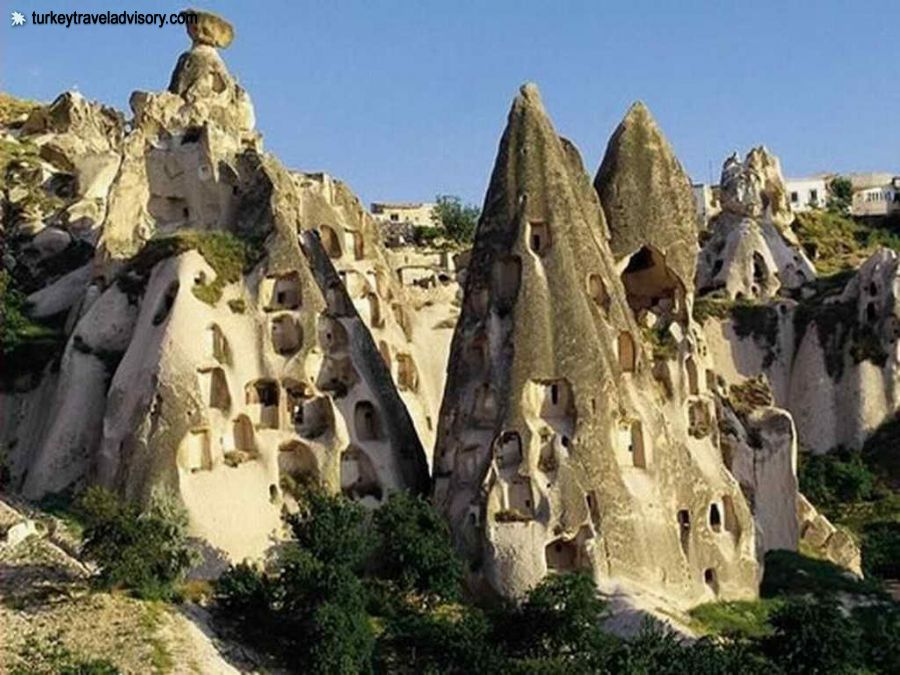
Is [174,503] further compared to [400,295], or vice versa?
[400,295]

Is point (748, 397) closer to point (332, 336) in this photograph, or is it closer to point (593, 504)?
point (593, 504)

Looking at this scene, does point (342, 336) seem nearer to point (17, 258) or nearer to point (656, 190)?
point (656, 190)

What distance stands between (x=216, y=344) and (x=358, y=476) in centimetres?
476

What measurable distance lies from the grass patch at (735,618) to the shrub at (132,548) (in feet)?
37.0

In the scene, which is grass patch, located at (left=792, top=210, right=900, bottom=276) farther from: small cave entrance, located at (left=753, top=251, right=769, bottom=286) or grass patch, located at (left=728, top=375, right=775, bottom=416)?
grass patch, located at (left=728, top=375, right=775, bottom=416)

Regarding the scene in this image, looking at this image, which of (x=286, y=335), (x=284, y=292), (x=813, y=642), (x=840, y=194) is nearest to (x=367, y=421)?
(x=286, y=335)

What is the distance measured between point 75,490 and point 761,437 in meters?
18.5

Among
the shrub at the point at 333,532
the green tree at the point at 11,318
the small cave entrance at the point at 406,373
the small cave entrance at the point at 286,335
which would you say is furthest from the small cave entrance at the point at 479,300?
the green tree at the point at 11,318

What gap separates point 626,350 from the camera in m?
37.6

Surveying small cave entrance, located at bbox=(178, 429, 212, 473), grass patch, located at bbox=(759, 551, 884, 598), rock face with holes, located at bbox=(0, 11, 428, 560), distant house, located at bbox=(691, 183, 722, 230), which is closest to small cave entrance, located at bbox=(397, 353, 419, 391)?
rock face with holes, located at bbox=(0, 11, 428, 560)

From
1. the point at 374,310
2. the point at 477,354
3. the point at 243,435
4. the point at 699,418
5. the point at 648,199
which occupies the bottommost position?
the point at 243,435

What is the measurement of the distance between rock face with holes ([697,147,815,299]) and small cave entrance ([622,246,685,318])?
26.7m

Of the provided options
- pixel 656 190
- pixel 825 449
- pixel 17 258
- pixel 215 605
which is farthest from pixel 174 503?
pixel 825 449

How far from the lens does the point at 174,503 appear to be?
34.6 meters
